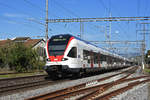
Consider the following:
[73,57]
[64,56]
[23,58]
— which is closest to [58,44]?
[64,56]

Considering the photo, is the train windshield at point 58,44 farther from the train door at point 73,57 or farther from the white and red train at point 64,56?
the train door at point 73,57

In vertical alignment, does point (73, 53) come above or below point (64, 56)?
above

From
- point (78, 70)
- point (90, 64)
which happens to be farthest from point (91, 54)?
point (78, 70)

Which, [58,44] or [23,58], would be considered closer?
[58,44]

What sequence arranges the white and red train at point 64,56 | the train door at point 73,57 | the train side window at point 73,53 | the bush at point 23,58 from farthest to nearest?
1. the bush at point 23,58
2. the train side window at point 73,53
3. the train door at point 73,57
4. the white and red train at point 64,56

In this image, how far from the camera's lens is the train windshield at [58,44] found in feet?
52.0

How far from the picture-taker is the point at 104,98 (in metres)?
8.53

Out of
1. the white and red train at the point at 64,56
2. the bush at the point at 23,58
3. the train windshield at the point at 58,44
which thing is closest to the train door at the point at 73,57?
the white and red train at the point at 64,56

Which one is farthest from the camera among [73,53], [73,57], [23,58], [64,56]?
→ [23,58]

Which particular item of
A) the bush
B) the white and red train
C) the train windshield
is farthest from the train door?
the bush

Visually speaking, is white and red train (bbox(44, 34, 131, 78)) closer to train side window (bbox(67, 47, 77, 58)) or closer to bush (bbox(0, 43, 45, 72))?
train side window (bbox(67, 47, 77, 58))

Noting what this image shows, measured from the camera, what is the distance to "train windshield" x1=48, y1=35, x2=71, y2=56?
15845 mm

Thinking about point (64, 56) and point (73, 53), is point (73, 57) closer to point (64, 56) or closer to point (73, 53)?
point (73, 53)

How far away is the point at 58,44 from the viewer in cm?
1619
